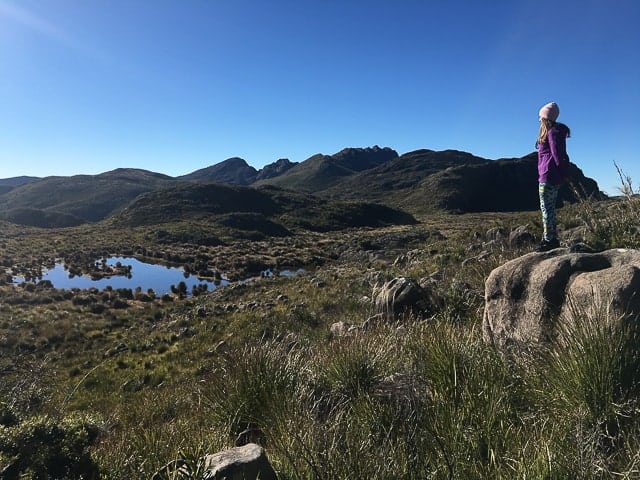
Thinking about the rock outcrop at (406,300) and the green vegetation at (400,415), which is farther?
the rock outcrop at (406,300)

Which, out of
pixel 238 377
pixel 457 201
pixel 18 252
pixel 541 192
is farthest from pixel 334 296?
pixel 457 201

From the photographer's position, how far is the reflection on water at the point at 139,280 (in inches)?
1382

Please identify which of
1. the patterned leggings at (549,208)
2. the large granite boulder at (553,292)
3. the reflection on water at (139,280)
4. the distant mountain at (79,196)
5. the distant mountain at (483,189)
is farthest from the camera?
the distant mountain at (79,196)

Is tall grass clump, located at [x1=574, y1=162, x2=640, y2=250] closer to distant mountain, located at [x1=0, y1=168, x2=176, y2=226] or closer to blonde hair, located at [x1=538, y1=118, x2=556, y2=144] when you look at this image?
blonde hair, located at [x1=538, y1=118, x2=556, y2=144]

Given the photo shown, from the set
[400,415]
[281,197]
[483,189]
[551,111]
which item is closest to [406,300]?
[551,111]

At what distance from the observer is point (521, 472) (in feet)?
7.75

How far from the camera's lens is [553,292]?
4.50 metres

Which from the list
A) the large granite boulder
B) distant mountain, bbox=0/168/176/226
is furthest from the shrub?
distant mountain, bbox=0/168/176/226

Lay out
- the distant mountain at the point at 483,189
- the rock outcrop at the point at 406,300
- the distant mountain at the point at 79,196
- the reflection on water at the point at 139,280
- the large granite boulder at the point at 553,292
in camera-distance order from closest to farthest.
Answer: the large granite boulder at the point at 553,292
the rock outcrop at the point at 406,300
the reflection on water at the point at 139,280
the distant mountain at the point at 483,189
the distant mountain at the point at 79,196

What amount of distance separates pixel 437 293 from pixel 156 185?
675 ft

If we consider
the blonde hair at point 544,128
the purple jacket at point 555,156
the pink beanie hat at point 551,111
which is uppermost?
the pink beanie hat at point 551,111

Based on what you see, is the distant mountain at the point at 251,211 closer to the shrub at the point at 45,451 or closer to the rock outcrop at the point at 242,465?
the shrub at the point at 45,451

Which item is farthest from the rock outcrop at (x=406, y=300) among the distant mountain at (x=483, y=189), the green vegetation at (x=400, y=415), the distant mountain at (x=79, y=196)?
the distant mountain at (x=79, y=196)

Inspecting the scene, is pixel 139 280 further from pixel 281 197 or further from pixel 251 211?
pixel 281 197
